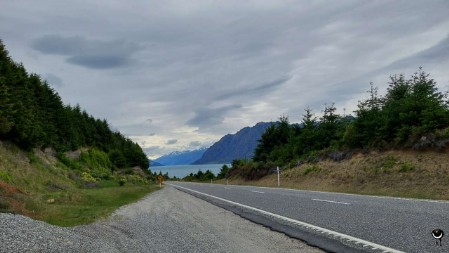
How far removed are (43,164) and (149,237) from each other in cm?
3820

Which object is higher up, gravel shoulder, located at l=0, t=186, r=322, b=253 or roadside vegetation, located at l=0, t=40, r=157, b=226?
roadside vegetation, located at l=0, t=40, r=157, b=226

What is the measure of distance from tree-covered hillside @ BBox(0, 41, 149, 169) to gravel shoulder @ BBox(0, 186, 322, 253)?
28.4 metres

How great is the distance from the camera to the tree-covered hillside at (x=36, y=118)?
37.6 metres

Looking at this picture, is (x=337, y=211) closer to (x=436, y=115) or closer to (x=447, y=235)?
(x=447, y=235)

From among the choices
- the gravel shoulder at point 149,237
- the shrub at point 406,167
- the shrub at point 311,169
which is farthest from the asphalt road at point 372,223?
the shrub at point 311,169

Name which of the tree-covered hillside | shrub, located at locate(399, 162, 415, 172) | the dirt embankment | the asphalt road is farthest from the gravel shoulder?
the tree-covered hillside

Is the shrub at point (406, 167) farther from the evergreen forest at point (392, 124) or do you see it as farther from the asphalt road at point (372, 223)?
the asphalt road at point (372, 223)

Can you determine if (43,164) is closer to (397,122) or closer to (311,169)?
(311,169)

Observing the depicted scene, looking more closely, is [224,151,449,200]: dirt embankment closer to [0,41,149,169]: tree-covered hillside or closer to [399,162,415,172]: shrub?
[399,162,415,172]: shrub

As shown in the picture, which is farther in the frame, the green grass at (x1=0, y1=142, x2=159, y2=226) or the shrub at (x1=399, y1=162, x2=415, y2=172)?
the shrub at (x1=399, y1=162, x2=415, y2=172)

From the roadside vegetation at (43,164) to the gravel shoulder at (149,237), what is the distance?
8.58 feet

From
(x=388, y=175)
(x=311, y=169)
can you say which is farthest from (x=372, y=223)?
(x=311, y=169)

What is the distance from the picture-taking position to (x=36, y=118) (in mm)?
51875

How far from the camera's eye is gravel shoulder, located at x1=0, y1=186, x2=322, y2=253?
778 centimetres
